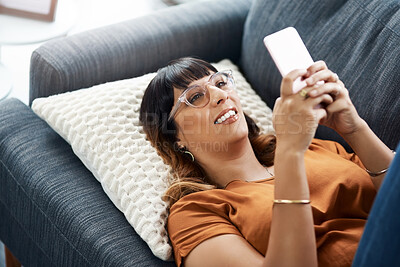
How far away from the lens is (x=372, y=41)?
184 centimetres

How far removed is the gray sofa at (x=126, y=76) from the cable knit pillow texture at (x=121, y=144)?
6 centimetres

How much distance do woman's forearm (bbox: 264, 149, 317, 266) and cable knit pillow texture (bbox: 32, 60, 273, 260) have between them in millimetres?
356

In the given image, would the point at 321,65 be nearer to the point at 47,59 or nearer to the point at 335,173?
the point at 335,173

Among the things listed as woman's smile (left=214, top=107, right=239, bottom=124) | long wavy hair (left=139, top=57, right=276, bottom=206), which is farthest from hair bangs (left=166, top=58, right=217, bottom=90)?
woman's smile (left=214, top=107, right=239, bottom=124)

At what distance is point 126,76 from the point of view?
7.01 feet

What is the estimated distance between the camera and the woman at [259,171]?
4.41 feet

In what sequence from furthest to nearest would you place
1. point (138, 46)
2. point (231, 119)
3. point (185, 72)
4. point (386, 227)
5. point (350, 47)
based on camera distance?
point (138, 46)
point (350, 47)
point (185, 72)
point (231, 119)
point (386, 227)

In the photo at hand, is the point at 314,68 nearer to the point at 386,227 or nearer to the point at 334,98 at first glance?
Result: the point at 334,98

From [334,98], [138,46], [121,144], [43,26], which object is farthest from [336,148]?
[43,26]

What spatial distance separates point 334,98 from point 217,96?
357 mm

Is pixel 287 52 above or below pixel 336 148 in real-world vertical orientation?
above

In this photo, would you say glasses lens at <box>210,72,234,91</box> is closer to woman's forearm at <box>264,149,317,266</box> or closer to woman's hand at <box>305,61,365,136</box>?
woman's hand at <box>305,61,365,136</box>

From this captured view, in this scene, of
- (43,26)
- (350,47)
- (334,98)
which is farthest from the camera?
(43,26)

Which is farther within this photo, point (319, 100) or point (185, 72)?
point (185, 72)
